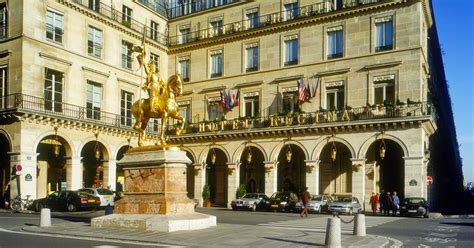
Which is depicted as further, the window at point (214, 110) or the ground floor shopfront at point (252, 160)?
the window at point (214, 110)

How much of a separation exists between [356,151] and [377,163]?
10.2 ft

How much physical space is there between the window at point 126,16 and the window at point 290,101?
13599mm

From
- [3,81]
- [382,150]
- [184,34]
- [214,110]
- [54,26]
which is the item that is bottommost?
[382,150]

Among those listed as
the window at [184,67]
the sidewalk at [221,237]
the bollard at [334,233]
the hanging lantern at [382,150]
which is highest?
the window at [184,67]

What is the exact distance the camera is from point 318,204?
1319 inches

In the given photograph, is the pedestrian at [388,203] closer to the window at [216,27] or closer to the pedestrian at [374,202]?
the pedestrian at [374,202]

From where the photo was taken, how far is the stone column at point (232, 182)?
40781 mm

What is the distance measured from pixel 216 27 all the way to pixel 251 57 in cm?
472

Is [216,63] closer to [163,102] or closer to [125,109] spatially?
[125,109]

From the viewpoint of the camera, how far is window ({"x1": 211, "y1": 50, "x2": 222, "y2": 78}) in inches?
1714

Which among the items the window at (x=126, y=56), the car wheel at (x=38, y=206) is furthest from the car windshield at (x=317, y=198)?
the window at (x=126, y=56)

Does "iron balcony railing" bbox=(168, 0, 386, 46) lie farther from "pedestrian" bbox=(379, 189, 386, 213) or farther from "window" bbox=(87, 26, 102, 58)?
"pedestrian" bbox=(379, 189, 386, 213)

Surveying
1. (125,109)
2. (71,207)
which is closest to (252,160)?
(125,109)

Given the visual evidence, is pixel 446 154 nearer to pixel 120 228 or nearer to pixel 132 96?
pixel 132 96
